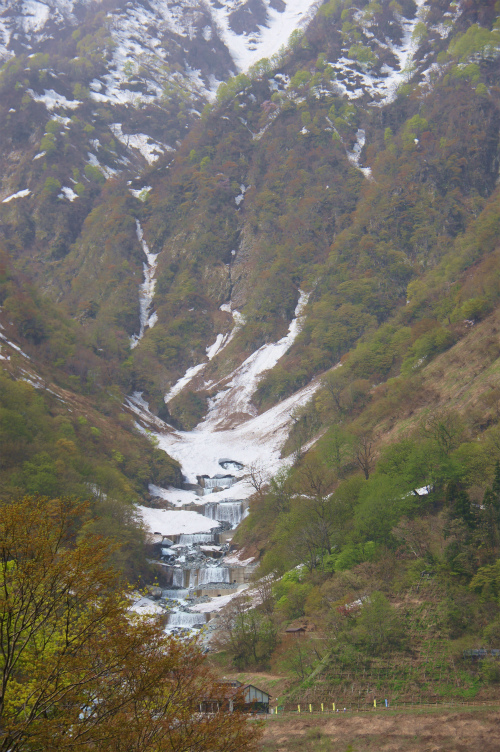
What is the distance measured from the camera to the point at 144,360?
111 metres

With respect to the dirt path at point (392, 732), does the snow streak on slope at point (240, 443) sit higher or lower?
higher

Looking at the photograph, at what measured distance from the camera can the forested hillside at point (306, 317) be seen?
29812 mm

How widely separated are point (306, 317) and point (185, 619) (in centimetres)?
7449

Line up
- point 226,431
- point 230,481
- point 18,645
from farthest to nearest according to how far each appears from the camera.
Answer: point 226,431, point 230,481, point 18,645

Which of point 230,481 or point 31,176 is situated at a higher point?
point 31,176

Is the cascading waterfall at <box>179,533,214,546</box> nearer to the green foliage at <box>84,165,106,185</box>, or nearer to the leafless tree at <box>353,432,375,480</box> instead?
the leafless tree at <box>353,432,375,480</box>

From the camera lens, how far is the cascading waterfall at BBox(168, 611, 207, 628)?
41.4 meters

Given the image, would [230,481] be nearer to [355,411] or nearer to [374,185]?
[355,411]

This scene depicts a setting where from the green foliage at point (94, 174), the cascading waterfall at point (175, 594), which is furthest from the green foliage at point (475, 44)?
the cascading waterfall at point (175, 594)

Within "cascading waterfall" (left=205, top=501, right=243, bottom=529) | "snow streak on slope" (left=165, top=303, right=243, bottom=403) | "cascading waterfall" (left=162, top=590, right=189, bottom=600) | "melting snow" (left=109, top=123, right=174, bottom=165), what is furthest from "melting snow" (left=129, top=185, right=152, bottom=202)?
"cascading waterfall" (left=162, top=590, right=189, bottom=600)

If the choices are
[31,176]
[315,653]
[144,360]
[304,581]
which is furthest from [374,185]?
[315,653]

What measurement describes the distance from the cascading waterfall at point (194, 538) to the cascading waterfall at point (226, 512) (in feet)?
15.8

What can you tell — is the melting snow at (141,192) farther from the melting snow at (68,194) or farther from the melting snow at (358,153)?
the melting snow at (358,153)

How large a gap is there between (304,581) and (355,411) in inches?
1268
